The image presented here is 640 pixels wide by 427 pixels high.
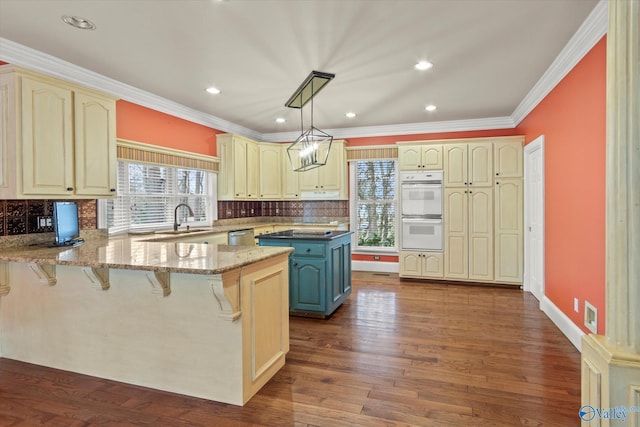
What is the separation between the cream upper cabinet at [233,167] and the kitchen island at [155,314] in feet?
9.27

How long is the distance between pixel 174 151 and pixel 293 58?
2.26 m

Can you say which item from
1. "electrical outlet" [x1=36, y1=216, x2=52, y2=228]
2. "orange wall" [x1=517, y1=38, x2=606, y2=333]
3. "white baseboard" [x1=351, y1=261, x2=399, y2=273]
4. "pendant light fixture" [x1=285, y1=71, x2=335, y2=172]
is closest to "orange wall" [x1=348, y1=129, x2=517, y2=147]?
"orange wall" [x1=517, y1=38, x2=606, y2=333]

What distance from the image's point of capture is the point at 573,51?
2.97 metres

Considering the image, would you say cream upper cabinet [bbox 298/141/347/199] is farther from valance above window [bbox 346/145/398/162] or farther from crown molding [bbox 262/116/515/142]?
crown molding [bbox 262/116/515/142]

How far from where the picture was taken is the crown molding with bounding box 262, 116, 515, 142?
5539mm

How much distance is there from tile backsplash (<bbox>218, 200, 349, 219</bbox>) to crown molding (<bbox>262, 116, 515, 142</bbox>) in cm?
121

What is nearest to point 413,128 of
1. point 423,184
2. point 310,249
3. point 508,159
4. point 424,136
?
point 424,136

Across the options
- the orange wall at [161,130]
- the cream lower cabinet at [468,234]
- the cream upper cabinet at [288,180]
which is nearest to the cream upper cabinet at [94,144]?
the orange wall at [161,130]

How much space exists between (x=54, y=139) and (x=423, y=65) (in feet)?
10.9

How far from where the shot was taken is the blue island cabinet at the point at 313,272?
3732mm

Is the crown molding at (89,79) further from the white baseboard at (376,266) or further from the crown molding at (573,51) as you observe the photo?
the crown molding at (573,51)

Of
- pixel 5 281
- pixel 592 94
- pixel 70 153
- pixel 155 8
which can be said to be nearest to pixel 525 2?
pixel 592 94

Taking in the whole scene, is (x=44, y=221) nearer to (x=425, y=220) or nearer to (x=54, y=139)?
(x=54, y=139)

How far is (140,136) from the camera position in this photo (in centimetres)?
421
